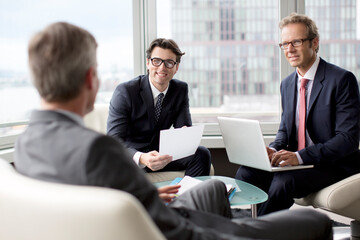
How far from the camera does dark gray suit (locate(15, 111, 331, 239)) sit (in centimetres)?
99

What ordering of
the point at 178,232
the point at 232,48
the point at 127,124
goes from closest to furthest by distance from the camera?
the point at 178,232
the point at 127,124
the point at 232,48

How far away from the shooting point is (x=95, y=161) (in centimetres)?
98

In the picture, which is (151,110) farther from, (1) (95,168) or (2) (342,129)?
(1) (95,168)

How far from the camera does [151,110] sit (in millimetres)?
2939

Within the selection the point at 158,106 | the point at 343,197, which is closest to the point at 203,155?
the point at 158,106

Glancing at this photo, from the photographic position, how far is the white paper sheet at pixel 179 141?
92.3 inches

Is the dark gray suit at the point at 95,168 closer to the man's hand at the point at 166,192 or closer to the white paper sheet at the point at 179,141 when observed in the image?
the man's hand at the point at 166,192

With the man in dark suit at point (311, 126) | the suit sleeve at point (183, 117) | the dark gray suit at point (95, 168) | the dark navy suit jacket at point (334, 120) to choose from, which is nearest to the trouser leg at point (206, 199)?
the dark gray suit at point (95, 168)

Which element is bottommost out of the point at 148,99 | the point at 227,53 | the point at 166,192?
the point at 166,192

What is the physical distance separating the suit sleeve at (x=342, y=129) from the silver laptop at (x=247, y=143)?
0.12 meters

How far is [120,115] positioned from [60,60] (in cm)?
183

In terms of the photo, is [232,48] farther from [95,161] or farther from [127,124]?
[95,161]

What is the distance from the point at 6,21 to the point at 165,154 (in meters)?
1.72

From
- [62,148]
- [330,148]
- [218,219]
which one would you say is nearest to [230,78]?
[330,148]
